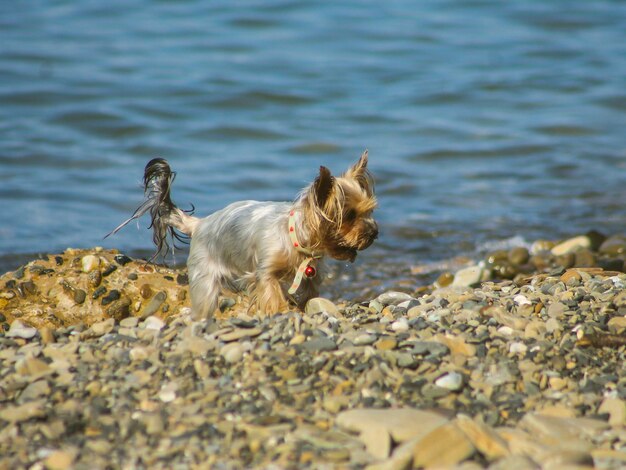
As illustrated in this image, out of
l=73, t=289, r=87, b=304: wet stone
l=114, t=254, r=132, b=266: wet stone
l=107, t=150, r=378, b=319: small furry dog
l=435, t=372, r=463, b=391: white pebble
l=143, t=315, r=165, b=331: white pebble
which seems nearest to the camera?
l=435, t=372, r=463, b=391: white pebble

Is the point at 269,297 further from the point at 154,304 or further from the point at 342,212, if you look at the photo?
the point at 154,304

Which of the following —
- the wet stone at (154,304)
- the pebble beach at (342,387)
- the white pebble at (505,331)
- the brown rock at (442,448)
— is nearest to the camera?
the brown rock at (442,448)

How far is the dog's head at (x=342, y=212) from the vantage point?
Answer: 6.21 meters

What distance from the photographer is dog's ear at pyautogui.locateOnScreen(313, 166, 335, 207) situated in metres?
6.07

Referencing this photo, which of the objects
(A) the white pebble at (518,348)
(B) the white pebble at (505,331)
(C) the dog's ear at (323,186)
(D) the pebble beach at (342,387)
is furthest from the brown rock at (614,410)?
(C) the dog's ear at (323,186)

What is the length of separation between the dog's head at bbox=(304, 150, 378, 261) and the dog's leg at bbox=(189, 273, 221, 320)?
102 centimetres

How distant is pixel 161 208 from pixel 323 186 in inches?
72.7

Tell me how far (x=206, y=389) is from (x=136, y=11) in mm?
20285

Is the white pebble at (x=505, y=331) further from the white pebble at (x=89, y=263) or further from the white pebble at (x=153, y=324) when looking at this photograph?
the white pebble at (x=89, y=263)

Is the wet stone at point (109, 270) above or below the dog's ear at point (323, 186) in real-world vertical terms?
below

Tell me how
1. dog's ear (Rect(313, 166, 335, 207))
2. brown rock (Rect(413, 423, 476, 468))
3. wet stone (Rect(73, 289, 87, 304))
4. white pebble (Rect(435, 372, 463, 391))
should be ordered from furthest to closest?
wet stone (Rect(73, 289, 87, 304)) → dog's ear (Rect(313, 166, 335, 207)) → white pebble (Rect(435, 372, 463, 391)) → brown rock (Rect(413, 423, 476, 468))

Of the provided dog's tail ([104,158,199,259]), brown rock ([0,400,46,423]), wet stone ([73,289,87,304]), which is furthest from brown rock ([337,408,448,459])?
wet stone ([73,289,87,304])

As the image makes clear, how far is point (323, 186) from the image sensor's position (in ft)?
20.2

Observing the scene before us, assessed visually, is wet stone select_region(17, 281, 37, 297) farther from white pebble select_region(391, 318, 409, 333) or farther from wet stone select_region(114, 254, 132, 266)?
white pebble select_region(391, 318, 409, 333)
